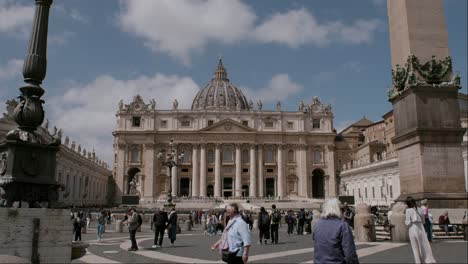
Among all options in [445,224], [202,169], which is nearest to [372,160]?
[202,169]

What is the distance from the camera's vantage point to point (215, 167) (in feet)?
255

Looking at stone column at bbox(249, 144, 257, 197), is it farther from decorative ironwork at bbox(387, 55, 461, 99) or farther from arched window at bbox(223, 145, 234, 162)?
decorative ironwork at bbox(387, 55, 461, 99)

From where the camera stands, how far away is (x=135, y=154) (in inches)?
3095

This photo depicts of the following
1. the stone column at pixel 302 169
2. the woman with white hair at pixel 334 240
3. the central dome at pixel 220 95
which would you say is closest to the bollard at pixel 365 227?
the woman with white hair at pixel 334 240

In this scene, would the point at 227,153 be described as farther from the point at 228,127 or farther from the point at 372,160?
the point at 372,160

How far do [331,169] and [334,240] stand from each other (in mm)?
78737

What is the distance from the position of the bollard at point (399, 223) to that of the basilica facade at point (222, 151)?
212 feet

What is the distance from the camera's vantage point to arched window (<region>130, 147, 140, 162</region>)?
78500 mm

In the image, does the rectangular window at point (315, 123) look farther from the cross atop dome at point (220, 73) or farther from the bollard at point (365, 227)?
the bollard at point (365, 227)

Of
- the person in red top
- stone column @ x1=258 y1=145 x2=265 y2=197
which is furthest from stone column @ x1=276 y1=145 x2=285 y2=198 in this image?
the person in red top

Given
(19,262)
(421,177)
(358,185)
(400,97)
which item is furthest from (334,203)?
(358,185)

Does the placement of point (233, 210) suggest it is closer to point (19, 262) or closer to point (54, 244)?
point (19, 262)

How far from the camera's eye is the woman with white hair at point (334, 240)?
3.87 m

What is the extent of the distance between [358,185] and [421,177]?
1996 inches
